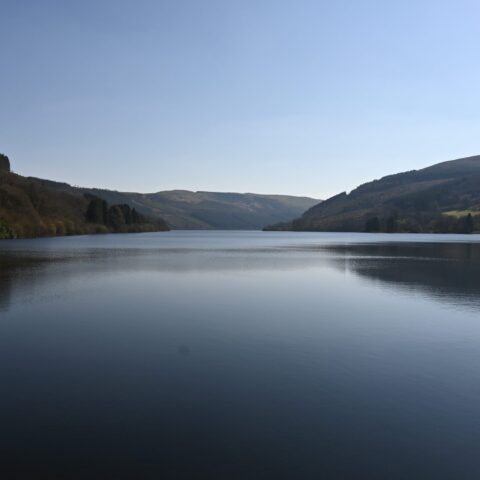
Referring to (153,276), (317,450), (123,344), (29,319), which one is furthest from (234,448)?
(153,276)

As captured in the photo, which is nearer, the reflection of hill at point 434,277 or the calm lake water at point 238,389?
the calm lake water at point 238,389

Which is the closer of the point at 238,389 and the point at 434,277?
A: the point at 238,389

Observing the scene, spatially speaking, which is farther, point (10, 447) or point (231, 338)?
point (231, 338)

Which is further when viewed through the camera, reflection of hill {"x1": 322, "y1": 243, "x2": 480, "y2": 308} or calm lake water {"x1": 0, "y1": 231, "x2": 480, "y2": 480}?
reflection of hill {"x1": 322, "y1": 243, "x2": 480, "y2": 308}

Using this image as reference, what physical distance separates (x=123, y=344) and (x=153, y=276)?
35.4 metres

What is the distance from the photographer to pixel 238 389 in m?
19.5

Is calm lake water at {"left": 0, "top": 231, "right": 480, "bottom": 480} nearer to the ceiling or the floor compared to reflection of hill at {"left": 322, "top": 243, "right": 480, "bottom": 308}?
nearer to the ceiling

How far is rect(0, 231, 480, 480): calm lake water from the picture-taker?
13.7 meters

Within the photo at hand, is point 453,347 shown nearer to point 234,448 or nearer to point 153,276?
point 234,448

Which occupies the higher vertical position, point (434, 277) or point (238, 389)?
point (238, 389)

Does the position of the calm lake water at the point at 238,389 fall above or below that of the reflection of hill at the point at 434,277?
above

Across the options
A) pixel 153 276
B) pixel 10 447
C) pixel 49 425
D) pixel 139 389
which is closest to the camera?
pixel 10 447

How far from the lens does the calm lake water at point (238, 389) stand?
13.7 meters

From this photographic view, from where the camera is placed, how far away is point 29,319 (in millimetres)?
33188
